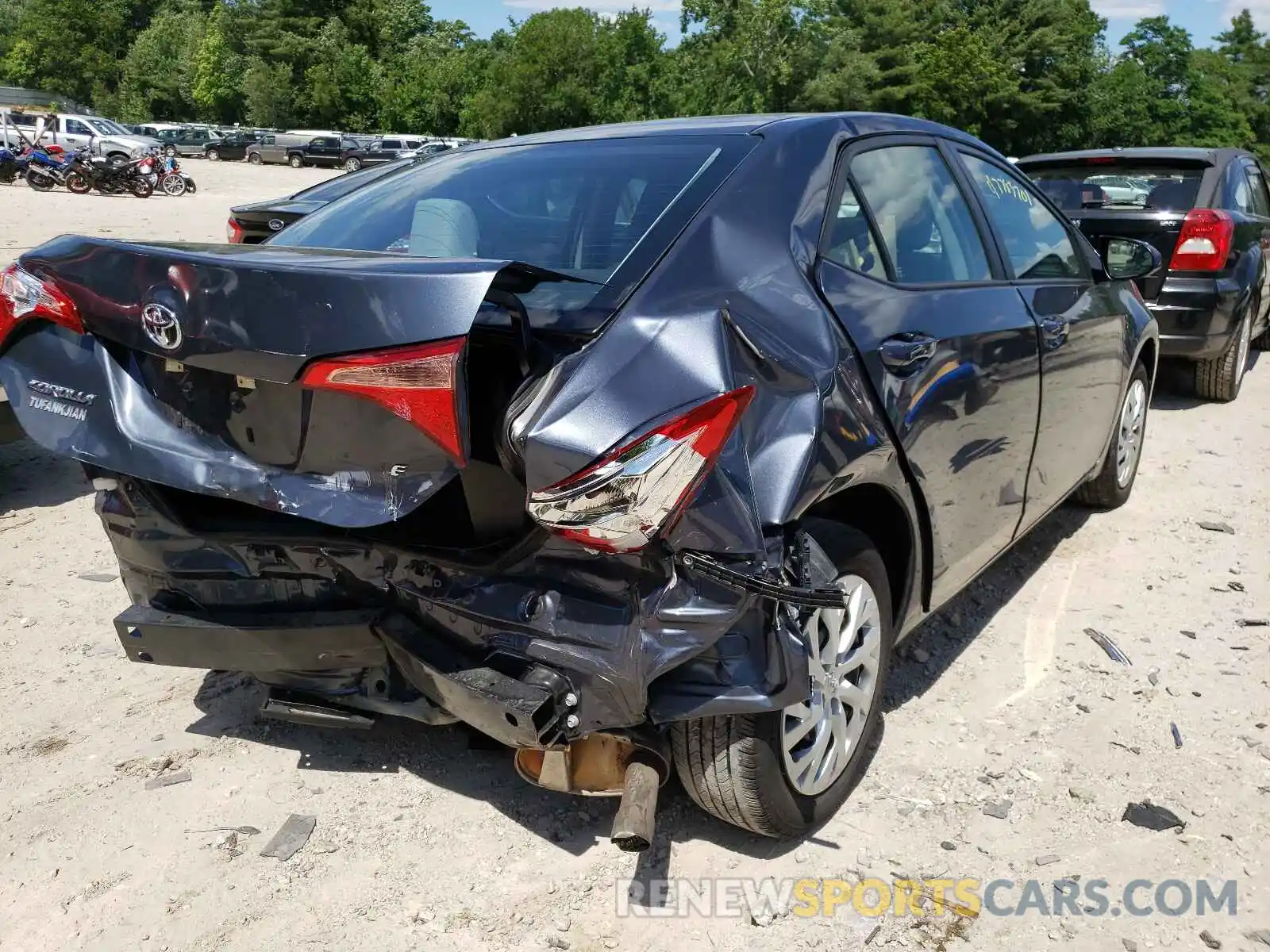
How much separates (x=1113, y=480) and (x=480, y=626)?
3.84 metres

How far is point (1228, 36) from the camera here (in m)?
80.6

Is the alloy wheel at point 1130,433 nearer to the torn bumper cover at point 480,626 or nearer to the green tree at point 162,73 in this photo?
the torn bumper cover at point 480,626

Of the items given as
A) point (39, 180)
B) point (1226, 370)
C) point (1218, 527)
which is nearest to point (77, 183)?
point (39, 180)

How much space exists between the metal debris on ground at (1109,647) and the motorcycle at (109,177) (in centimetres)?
2722

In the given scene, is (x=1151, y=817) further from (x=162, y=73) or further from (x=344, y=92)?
(x=162, y=73)

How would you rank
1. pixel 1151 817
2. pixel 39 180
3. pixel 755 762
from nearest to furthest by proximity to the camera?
pixel 755 762 → pixel 1151 817 → pixel 39 180

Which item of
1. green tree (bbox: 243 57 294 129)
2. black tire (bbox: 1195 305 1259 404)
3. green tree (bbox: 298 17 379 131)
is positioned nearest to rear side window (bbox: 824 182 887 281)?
black tire (bbox: 1195 305 1259 404)

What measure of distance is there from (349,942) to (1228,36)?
317 ft

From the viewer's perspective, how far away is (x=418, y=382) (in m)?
2.01

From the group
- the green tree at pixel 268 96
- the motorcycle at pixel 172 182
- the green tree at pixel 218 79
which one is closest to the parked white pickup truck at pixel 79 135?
the motorcycle at pixel 172 182

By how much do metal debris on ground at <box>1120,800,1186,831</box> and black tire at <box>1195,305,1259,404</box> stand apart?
537 centimetres

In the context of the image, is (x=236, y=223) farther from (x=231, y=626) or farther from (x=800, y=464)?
(x=800, y=464)

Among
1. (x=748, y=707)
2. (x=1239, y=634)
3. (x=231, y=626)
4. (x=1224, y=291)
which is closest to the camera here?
(x=748, y=707)

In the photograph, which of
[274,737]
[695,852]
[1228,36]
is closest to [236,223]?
[274,737]
